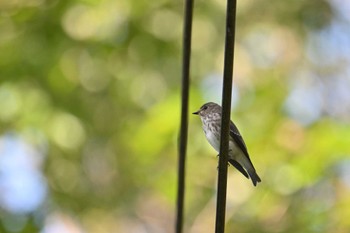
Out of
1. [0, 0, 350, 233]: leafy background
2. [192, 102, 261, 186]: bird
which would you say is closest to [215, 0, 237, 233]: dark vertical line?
[192, 102, 261, 186]: bird

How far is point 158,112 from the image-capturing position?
6.07m

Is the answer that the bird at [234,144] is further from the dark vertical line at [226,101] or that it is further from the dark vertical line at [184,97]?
the dark vertical line at [226,101]

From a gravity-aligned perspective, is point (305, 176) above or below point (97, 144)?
below

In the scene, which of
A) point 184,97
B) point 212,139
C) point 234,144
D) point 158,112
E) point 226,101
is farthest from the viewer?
point 158,112

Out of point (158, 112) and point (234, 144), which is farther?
point (158, 112)

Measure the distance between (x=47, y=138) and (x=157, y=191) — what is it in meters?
1.04

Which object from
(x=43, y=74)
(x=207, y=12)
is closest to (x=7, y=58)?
(x=43, y=74)

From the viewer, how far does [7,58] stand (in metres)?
6.51

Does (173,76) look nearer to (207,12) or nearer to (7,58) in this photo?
(207,12)

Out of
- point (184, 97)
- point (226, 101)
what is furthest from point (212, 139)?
point (226, 101)

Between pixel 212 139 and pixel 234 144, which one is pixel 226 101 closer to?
pixel 234 144

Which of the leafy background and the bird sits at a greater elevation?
the leafy background

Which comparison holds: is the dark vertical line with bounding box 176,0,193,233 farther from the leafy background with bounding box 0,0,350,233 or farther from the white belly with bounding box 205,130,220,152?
the leafy background with bounding box 0,0,350,233

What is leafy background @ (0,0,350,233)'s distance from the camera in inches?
223
